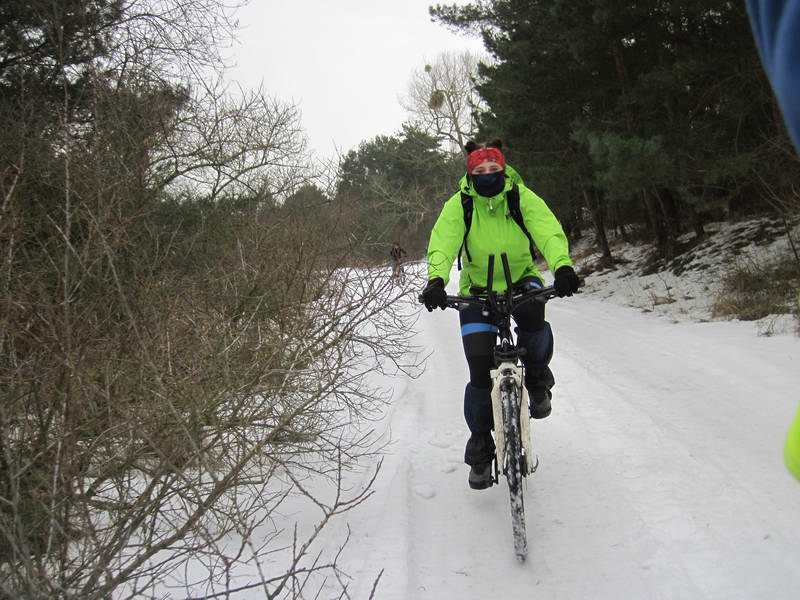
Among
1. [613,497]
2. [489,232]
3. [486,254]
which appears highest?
[489,232]

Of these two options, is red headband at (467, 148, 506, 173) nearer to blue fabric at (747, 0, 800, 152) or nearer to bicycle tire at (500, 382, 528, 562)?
bicycle tire at (500, 382, 528, 562)

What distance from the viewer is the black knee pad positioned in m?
3.35

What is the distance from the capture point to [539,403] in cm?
359

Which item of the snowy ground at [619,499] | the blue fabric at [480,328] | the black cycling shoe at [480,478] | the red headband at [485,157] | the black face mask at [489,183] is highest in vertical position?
the red headband at [485,157]

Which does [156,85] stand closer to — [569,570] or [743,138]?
[569,570]

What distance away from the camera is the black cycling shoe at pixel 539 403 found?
3586 millimetres

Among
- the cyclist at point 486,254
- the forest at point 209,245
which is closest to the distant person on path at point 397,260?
the forest at point 209,245

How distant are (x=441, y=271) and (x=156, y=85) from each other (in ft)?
18.3

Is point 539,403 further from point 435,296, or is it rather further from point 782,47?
point 782,47

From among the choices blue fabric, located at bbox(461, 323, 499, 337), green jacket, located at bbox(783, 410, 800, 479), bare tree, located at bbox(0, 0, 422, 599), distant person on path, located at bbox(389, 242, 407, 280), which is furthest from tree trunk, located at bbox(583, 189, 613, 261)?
green jacket, located at bbox(783, 410, 800, 479)

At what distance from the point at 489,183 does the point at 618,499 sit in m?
2.01

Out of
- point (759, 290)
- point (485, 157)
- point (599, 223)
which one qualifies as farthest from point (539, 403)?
A: point (599, 223)

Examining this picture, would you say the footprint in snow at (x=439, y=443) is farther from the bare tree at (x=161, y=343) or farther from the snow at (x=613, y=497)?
the bare tree at (x=161, y=343)

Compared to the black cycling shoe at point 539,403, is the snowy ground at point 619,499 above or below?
below
